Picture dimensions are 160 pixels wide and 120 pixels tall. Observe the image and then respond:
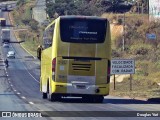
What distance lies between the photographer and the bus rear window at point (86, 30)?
97.5ft

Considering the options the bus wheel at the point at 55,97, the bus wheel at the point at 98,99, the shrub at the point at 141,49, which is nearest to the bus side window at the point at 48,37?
the bus wheel at the point at 55,97

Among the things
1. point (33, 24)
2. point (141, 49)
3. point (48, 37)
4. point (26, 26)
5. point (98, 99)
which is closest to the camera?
point (98, 99)

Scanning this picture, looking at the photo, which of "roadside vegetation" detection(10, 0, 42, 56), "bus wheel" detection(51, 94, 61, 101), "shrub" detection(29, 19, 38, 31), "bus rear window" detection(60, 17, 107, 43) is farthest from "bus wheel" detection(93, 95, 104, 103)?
"shrub" detection(29, 19, 38, 31)

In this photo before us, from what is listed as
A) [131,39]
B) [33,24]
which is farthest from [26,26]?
[131,39]

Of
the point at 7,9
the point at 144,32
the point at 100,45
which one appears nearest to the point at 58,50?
the point at 100,45

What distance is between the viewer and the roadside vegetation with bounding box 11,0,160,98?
47031 mm

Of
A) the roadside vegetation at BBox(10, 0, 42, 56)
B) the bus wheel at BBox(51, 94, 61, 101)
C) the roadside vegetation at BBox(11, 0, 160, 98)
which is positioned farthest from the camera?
the roadside vegetation at BBox(10, 0, 42, 56)

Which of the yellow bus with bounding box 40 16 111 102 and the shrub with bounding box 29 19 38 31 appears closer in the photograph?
the yellow bus with bounding box 40 16 111 102

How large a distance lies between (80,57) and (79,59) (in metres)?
0.10

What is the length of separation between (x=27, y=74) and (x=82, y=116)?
60.2 meters

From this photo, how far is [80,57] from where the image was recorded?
1167 inches

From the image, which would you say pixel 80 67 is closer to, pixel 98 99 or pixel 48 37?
pixel 98 99

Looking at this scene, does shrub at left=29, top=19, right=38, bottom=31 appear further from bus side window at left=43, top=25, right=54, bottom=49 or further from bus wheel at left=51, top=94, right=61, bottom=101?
bus wheel at left=51, top=94, right=61, bottom=101

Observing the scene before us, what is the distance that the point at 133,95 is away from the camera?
3778cm
